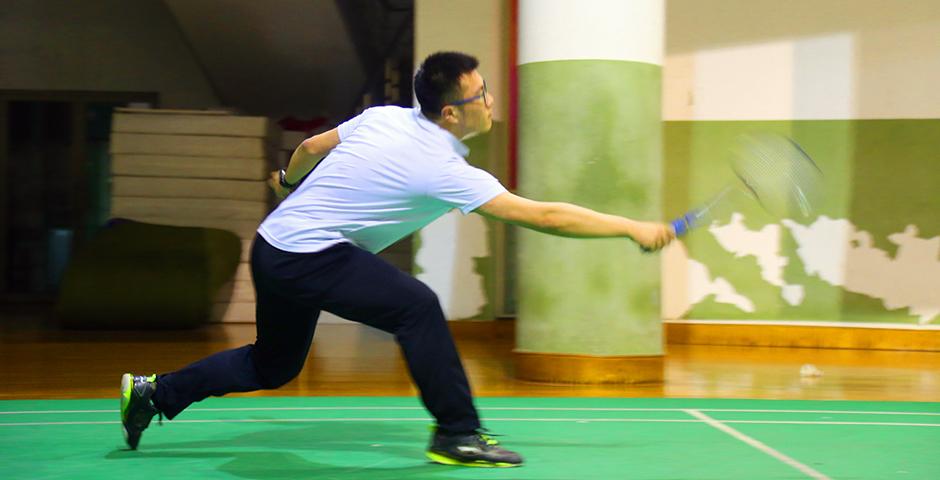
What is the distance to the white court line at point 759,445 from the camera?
4316mm

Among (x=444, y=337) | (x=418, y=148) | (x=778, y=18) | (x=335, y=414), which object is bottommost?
(x=335, y=414)

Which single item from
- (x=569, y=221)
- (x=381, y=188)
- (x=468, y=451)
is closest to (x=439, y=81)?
(x=381, y=188)

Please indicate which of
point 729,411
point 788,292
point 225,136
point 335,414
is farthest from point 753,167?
point 225,136

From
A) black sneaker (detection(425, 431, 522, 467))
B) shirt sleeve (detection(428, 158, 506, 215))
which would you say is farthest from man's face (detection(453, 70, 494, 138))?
black sneaker (detection(425, 431, 522, 467))

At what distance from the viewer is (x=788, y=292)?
978 cm

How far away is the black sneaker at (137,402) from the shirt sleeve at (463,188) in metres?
1.34

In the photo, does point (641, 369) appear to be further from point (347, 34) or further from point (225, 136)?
point (347, 34)

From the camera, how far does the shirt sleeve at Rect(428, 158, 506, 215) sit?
4.14 metres

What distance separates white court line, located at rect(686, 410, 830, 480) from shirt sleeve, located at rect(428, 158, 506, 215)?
57.2 inches

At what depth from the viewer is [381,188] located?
4234mm

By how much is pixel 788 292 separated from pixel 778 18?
2143 millimetres

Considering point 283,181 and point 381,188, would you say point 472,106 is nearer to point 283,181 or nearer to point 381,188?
point 381,188

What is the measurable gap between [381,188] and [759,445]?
6.11ft

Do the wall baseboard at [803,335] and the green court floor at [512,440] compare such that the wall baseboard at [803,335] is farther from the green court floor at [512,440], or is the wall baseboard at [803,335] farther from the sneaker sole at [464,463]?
the sneaker sole at [464,463]
